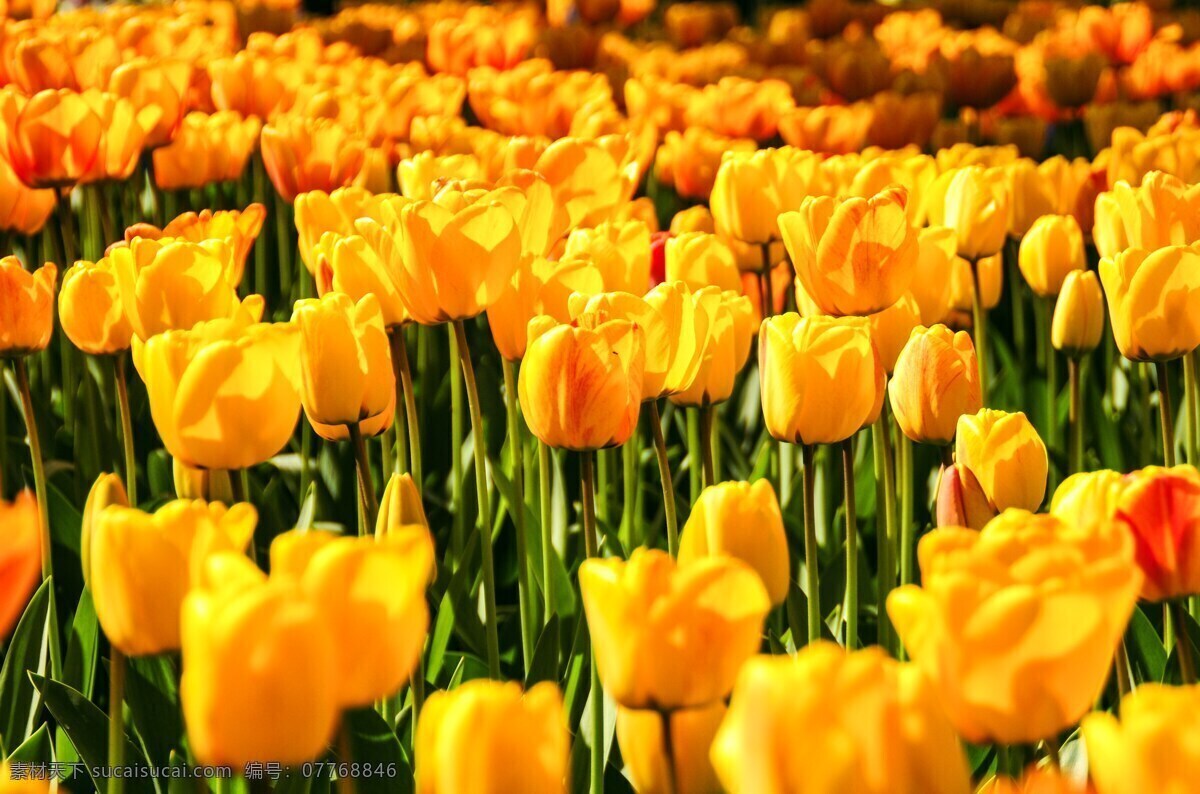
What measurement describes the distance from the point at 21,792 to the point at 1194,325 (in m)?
1.34

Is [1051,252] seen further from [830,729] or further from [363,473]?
[830,729]

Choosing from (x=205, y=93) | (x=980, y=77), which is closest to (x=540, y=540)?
(x=205, y=93)

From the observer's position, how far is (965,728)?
0.91 m

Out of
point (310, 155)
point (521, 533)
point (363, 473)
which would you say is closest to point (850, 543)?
point (521, 533)

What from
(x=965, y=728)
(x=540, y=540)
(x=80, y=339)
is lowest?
(x=540, y=540)

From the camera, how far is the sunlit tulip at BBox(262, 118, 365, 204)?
254 cm

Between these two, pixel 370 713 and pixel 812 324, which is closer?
pixel 370 713

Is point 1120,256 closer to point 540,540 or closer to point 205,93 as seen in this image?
point 540,540

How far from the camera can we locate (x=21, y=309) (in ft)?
5.74

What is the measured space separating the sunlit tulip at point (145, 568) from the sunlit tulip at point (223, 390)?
0.90 feet

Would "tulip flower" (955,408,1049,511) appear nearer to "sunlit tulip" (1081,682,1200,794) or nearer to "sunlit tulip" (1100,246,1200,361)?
"sunlit tulip" (1100,246,1200,361)

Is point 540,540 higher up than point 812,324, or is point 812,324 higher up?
point 812,324

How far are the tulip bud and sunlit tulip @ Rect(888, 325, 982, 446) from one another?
0.17 metres

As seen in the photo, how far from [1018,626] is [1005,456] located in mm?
643
